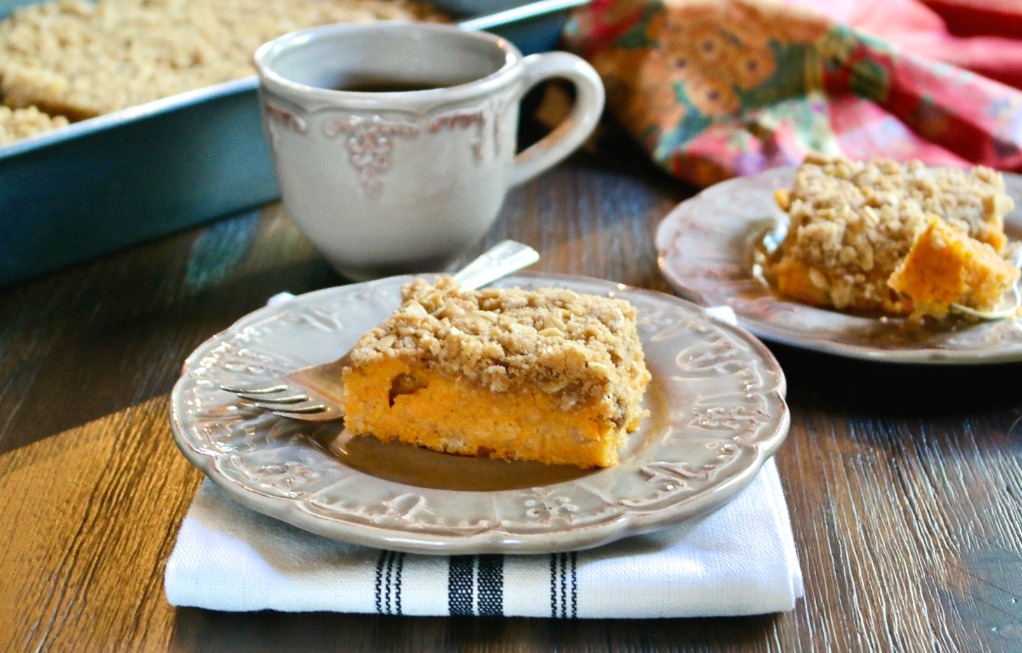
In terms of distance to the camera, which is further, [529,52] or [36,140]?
[529,52]

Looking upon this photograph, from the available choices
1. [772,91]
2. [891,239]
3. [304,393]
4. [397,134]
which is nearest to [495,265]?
[397,134]

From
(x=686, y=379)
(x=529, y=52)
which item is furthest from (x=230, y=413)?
(x=529, y=52)

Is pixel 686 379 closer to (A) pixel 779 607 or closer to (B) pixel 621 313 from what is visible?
(B) pixel 621 313

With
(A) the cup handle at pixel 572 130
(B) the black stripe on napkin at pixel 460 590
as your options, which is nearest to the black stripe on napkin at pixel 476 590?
(B) the black stripe on napkin at pixel 460 590

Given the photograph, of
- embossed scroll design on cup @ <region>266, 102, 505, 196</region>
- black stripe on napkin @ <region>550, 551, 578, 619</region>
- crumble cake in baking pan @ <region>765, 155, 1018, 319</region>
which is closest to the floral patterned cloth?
crumble cake in baking pan @ <region>765, 155, 1018, 319</region>

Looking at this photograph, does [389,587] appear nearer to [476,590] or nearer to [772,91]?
[476,590]

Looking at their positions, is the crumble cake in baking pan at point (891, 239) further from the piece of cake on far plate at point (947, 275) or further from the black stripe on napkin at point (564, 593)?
the black stripe on napkin at point (564, 593)

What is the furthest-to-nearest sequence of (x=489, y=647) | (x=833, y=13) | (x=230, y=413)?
(x=833, y=13) < (x=230, y=413) < (x=489, y=647)
